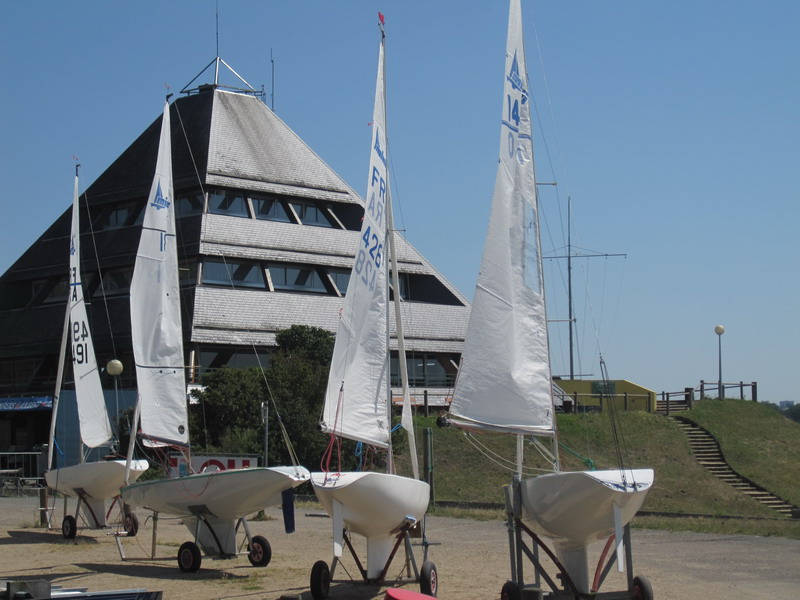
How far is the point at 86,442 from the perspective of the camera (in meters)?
22.9

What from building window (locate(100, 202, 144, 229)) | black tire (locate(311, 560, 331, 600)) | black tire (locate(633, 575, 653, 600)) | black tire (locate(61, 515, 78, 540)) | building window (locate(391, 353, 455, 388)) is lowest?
black tire (locate(61, 515, 78, 540))

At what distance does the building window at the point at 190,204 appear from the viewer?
183 ft

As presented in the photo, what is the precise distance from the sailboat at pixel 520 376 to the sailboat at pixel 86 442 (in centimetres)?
935

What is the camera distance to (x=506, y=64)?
1379cm

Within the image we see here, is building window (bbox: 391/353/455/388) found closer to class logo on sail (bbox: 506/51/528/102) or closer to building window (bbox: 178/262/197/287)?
building window (bbox: 178/262/197/287)

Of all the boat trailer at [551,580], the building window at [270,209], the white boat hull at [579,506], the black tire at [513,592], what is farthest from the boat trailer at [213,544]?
the building window at [270,209]

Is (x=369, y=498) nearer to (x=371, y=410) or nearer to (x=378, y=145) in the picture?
(x=371, y=410)

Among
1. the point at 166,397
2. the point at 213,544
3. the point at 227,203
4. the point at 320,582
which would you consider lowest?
the point at 213,544

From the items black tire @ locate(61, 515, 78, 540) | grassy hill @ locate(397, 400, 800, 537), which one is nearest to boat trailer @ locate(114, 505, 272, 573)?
black tire @ locate(61, 515, 78, 540)

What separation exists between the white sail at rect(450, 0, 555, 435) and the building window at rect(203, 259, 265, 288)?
41024 millimetres

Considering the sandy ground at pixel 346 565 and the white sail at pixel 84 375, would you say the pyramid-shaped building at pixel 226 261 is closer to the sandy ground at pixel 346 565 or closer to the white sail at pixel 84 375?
the white sail at pixel 84 375

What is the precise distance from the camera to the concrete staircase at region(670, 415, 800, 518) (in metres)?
39.4

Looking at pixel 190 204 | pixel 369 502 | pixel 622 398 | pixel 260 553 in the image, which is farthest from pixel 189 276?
pixel 369 502

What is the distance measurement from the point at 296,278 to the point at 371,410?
143ft
